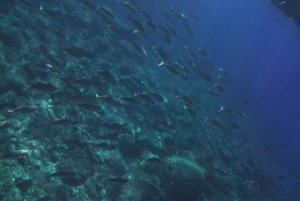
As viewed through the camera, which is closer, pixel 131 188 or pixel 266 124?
pixel 131 188

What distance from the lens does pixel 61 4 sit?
17.7 m

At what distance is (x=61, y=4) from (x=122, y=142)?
14.9 m

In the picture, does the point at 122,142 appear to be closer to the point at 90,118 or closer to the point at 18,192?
the point at 90,118

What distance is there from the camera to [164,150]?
10.0 m

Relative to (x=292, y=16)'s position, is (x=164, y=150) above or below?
below

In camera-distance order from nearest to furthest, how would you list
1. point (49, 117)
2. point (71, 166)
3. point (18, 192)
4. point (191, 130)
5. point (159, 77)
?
point (18, 192) < point (71, 166) < point (49, 117) < point (191, 130) < point (159, 77)

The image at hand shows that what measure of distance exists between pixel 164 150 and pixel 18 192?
618 centimetres

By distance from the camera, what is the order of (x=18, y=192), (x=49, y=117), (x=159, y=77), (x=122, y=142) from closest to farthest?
(x=18, y=192) < (x=49, y=117) < (x=122, y=142) < (x=159, y=77)

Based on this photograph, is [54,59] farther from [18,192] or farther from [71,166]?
[18,192]

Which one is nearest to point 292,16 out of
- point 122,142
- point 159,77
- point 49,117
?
point 159,77

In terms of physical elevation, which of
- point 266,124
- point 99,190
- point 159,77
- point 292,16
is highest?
point 292,16

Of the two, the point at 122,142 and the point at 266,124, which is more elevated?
the point at 122,142

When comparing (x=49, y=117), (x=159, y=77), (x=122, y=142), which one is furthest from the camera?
(x=159, y=77)

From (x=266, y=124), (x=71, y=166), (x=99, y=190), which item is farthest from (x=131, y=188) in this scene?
(x=266, y=124)
